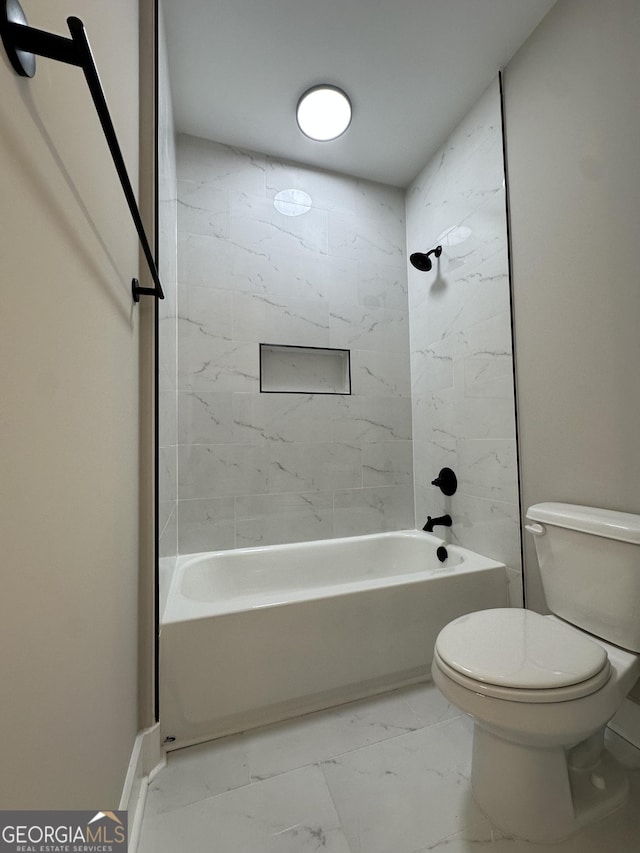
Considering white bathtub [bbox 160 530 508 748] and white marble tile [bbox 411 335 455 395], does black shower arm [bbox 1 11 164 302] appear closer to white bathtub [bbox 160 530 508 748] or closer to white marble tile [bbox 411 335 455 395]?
white bathtub [bbox 160 530 508 748]

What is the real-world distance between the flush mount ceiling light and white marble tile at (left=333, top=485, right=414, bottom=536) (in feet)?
6.61

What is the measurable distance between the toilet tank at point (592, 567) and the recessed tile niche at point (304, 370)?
1330 millimetres

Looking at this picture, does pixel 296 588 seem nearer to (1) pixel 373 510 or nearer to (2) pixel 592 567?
(1) pixel 373 510

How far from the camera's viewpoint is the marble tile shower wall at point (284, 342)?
78.9 inches

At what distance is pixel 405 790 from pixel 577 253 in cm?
191

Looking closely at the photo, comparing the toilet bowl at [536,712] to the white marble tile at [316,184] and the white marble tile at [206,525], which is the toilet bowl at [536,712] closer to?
the white marble tile at [206,525]

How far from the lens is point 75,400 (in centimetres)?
63

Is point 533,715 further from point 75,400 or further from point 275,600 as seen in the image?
point 75,400

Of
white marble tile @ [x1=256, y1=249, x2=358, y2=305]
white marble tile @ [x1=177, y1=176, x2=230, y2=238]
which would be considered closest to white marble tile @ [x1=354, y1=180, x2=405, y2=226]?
white marble tile @ [x1=256, y1=249, x2=358, y2=305]

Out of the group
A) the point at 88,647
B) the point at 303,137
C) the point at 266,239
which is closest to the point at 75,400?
the point at 88,647

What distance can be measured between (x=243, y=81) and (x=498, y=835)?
9.69 feet

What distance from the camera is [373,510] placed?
231cm

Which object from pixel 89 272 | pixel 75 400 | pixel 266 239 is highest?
pixel 266 239

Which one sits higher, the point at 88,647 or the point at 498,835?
the point at 88,647
